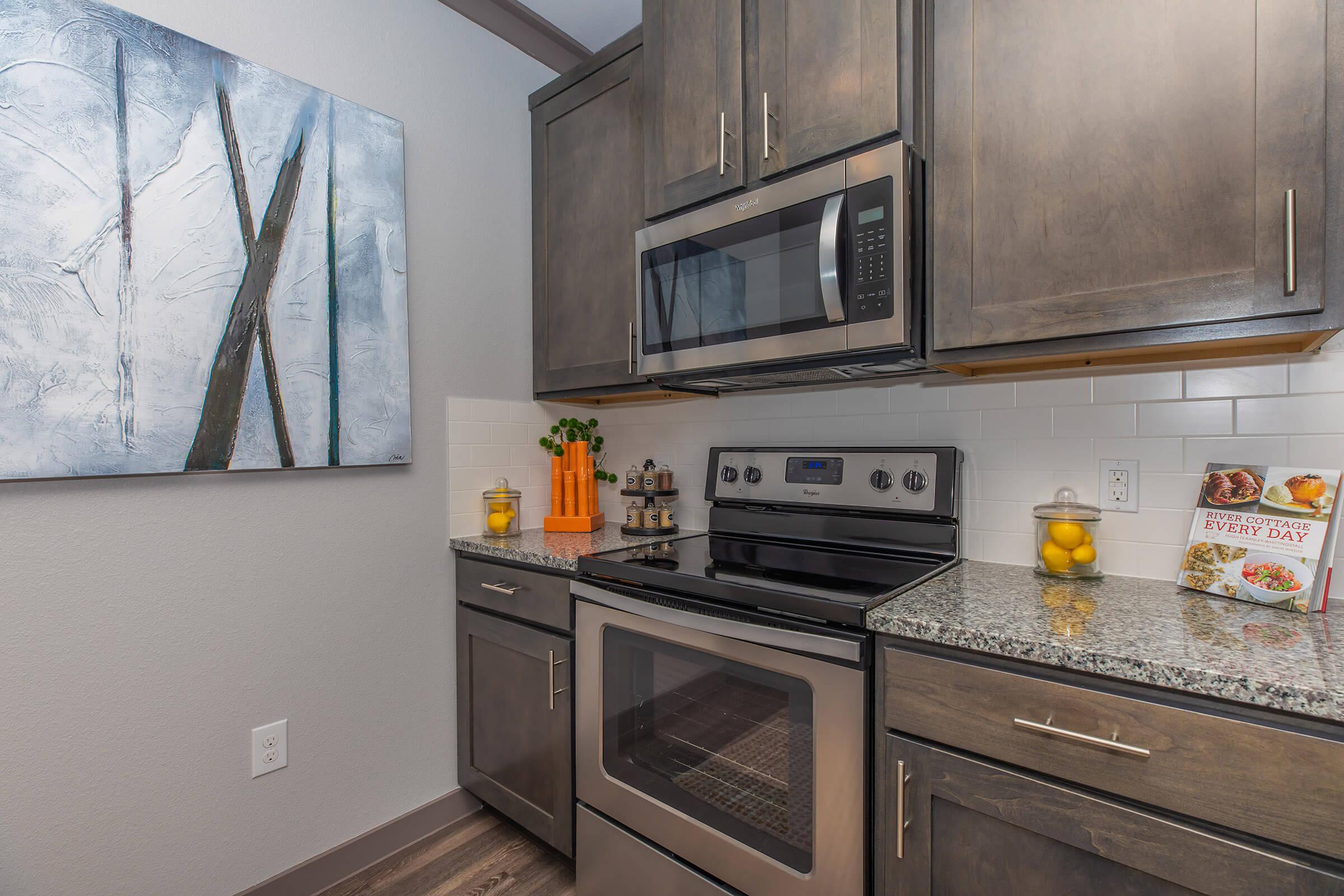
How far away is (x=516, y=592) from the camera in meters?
1.75

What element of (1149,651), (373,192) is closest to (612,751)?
(1149,651)

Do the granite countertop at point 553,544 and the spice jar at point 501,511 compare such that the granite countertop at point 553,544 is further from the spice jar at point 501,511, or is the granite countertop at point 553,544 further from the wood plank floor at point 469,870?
the wood plank floor at point 469,870

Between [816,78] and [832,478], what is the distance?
0.98 m

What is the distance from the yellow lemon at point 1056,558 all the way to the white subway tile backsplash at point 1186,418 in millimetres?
308

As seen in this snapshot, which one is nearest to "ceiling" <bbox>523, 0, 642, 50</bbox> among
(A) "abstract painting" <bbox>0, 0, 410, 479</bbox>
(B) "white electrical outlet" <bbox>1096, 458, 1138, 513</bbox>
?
(A) "abstract painting" <bbox>0, 0, 410, 479</bbox>

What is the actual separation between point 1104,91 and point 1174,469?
30.3 inches

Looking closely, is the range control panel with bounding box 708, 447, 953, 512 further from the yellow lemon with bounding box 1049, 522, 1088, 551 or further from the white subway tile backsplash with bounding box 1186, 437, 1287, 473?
the white subway tile backsplash with bounding box 1186, 437, 1287, 473

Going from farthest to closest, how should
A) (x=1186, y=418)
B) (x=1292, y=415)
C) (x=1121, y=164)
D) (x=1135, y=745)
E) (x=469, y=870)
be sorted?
(x=469, y=870) → (x=1186, y=418) → (x=1292, y=415) → (x=1121, y=164) → (x=1135, y=745)

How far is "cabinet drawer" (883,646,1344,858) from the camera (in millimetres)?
738

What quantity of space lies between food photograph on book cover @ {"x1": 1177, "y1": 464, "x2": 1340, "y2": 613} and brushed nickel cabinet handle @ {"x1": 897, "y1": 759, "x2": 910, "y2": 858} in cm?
71

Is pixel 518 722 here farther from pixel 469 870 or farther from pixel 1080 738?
pixel 1080 738

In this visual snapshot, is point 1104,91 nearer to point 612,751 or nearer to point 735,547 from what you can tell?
point 735,547

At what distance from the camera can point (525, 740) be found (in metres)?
1.75

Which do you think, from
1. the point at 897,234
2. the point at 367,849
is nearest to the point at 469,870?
the point at 367,849
